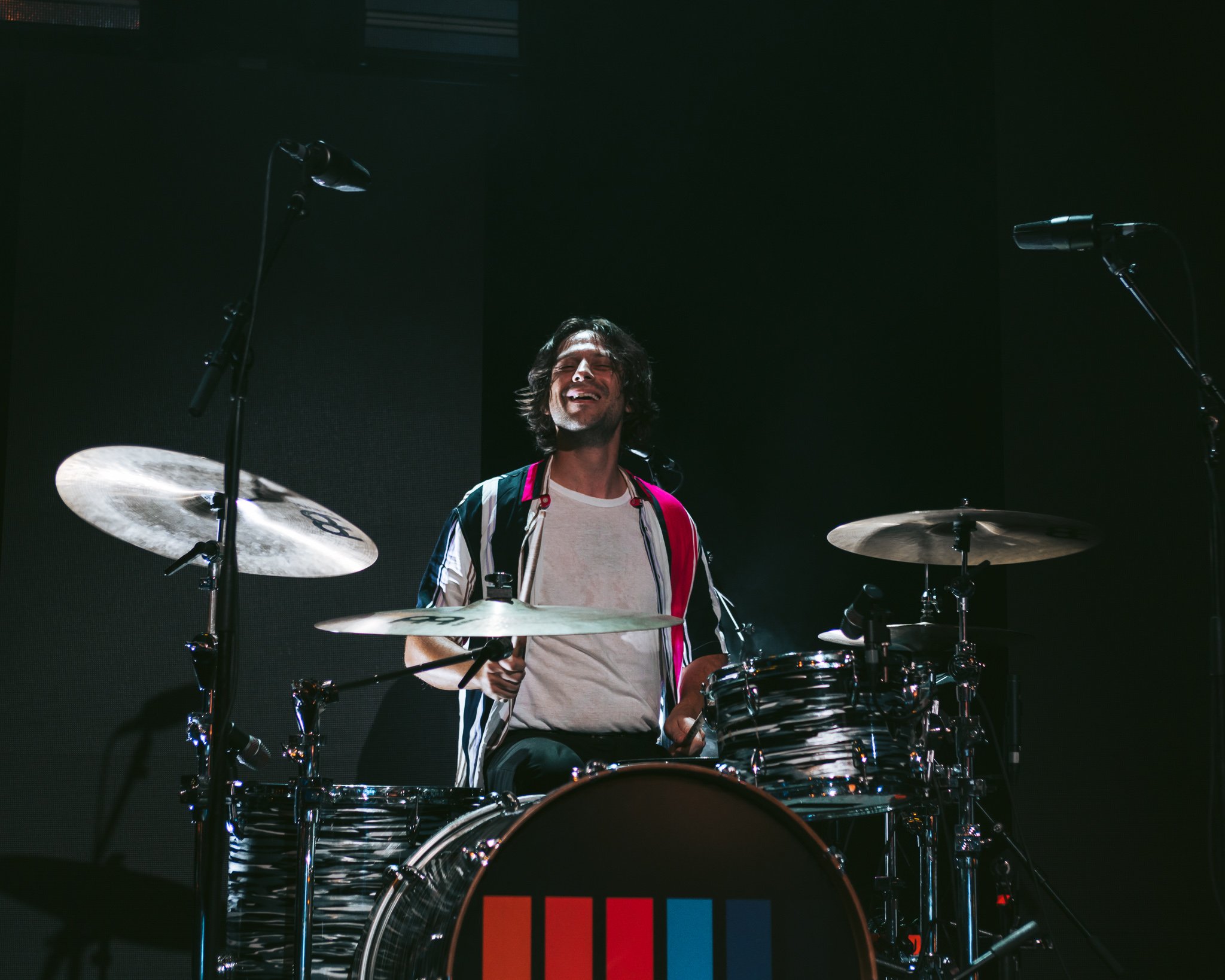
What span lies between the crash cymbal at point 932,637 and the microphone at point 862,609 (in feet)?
2.65

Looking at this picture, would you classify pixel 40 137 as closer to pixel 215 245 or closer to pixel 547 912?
pixel 215 245

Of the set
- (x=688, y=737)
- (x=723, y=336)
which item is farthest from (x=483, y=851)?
(x=723, y=336)

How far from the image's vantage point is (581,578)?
3416 millimetres

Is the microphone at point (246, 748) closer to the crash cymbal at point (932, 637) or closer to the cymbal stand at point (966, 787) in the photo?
the crash cymbal at point (932, 637)

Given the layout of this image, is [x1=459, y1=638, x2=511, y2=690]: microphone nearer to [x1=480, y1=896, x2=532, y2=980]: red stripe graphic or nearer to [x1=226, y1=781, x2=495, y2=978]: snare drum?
[x1=226, y1=781, x2=495, y2=978]: snare drum

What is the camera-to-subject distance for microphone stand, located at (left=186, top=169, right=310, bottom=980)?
2.18 metres

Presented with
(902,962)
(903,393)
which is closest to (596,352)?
(903,393)

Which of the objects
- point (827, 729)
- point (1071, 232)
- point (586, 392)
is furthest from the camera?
point (586, 392)

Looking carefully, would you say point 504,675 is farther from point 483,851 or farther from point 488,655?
point 483,851

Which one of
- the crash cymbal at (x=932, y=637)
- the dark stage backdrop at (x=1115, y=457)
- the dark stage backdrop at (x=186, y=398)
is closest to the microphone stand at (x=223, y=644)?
the dark stage backdrop at (x=186, y=398)

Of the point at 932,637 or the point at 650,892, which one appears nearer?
the point at 650,892

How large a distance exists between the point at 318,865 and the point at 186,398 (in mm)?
1797

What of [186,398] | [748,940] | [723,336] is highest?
[723,336]

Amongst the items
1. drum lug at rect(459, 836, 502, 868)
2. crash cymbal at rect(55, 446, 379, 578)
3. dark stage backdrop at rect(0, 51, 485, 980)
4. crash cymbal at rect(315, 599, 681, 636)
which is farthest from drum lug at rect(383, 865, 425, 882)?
dark stage backdrop at rect(0, 51, 485, 980)
